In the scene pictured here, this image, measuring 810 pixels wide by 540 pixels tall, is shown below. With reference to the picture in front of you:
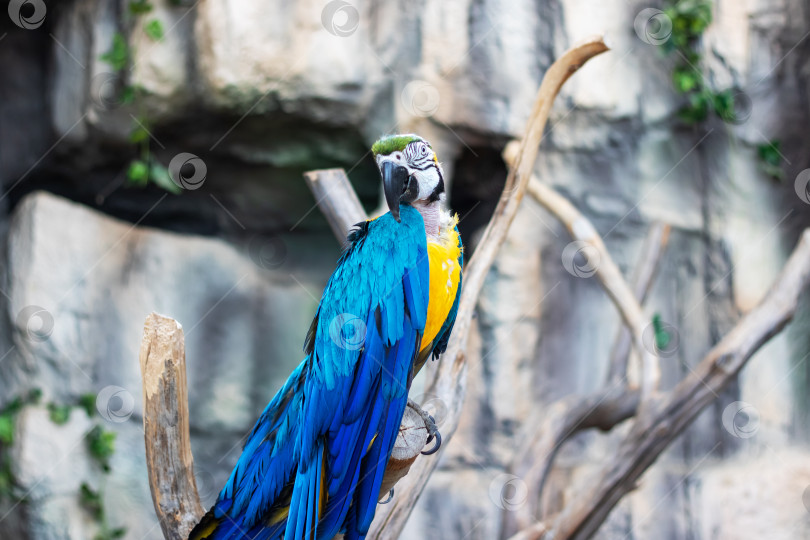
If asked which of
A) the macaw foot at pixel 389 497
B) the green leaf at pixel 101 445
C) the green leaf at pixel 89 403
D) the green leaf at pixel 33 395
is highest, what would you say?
the macaw foot at pixel 389 497

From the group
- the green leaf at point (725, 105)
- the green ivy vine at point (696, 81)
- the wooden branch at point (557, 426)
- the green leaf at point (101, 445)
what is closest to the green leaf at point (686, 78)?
the green ivy vine at point (696, 81)

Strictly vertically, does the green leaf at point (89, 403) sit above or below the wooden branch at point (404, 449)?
below

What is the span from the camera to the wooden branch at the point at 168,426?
53.4 inches

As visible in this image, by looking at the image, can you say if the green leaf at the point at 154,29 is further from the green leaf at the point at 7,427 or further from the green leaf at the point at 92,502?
the green leaf at the point at 92,502

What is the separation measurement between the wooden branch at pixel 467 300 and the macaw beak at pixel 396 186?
40 centimetres

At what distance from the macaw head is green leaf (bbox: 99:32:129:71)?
212 cm

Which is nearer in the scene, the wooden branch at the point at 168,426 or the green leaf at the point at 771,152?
the wooden branch at the point at 168,426

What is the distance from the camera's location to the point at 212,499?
355 cm

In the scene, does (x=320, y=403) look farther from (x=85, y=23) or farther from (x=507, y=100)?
(x=85, y=23)

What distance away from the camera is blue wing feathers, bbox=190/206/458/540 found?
4.43 ft

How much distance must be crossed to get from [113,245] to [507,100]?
6.24ft

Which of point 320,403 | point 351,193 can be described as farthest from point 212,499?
point 320,403

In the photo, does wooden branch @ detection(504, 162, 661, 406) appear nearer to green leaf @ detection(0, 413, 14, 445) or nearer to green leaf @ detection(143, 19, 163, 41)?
green leaf @ detection(143, 19, 163, 41)

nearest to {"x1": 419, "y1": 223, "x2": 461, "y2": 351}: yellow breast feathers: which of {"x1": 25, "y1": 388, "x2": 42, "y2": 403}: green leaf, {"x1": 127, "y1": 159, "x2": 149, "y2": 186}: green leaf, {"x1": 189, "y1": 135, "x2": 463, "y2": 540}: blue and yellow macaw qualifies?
{"x1": 189, "y1": 135, "x2": 463, "y2": 540}: blue and yellow macaw
